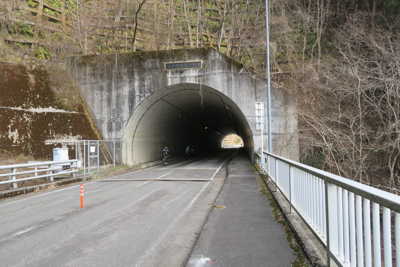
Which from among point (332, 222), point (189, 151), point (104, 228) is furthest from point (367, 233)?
point (189, 151)

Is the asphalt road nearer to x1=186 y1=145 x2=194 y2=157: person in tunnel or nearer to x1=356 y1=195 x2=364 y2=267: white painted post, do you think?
x1=356 y1=195 x2=364 y2=267: white painted post

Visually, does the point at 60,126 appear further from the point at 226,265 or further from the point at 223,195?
the point at 226,265

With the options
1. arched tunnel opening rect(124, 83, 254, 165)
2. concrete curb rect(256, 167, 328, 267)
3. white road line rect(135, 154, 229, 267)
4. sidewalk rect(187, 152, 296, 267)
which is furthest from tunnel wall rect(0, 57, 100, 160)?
concrete curb rect(256, 167, 328, 267)

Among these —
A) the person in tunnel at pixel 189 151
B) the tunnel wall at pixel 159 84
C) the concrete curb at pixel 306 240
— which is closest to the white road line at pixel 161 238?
the concrete curb at pixel 306 240

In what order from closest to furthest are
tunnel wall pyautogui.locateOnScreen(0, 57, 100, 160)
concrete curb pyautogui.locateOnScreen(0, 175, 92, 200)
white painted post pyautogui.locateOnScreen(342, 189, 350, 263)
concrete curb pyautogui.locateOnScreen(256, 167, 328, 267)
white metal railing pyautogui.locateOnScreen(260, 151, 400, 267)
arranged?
white metal railing pyautogui.locateOnScreen(260, 151, 400, 267) < white painted post pyautogui.locateOnScreen(342, 189, 350, 263) < concrete curb pyautogui.locateOnScreen(256, 167, 328, 267) < concrete curb pyautogui.locateOnScreen(0, 175, 92, 200) < tunnel wall pyautogui.locateOnScreen(0, 57, 100, 160)

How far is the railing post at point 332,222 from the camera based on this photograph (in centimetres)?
306

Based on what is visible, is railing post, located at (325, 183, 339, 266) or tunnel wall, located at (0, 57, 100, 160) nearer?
railing post, located at (325, 183, 339, 266)

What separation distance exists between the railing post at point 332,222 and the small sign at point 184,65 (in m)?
15.9

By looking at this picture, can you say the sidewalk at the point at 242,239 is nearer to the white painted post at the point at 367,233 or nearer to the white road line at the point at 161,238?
the white road line at the point at 161,238

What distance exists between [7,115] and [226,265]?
53.0 feet

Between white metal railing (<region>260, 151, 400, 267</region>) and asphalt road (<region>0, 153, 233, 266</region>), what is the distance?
206 cm

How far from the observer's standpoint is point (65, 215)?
21.8 feet

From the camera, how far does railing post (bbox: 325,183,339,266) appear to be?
3064mm

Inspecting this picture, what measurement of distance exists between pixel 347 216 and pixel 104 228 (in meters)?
4.64
